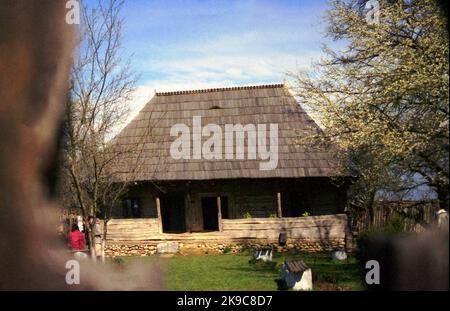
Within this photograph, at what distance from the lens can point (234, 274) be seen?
3494 millimetres

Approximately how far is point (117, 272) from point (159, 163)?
0.88m

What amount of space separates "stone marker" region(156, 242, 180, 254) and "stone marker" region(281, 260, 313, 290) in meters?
0.86

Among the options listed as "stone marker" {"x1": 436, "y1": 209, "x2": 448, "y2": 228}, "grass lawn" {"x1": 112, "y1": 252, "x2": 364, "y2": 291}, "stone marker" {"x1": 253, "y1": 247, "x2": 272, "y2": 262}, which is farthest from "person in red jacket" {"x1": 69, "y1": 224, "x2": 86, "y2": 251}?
"stone marker" {"x1": 436, "y1": 209, "x2": 448, "y2": 228}

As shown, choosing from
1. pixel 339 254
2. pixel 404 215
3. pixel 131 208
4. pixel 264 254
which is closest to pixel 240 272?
pixel 264 254

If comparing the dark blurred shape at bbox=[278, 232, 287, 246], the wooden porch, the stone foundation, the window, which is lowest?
the stone foundation

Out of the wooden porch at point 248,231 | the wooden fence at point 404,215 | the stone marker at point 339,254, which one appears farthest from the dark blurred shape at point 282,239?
the wooden fence at point 404,215

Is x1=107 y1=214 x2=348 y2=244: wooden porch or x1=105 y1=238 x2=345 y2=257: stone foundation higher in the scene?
x1=107 y1=214 x2=348 y2=244: wooden porch

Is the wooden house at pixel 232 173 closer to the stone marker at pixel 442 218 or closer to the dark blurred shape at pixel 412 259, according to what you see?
the dark blurred shape at pixel 412 259

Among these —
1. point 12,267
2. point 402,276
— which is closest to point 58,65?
point 12,267

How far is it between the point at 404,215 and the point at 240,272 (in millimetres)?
1213

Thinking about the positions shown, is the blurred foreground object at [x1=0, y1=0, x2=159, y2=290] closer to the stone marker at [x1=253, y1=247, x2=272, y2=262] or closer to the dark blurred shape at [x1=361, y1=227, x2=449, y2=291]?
the stone marker at [x1=253, y1=247, x2=272, y2=262]

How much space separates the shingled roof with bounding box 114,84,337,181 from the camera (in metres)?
3.55

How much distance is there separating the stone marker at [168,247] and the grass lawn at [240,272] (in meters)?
0.05

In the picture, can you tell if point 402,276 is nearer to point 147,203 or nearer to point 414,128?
point 414,128
